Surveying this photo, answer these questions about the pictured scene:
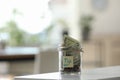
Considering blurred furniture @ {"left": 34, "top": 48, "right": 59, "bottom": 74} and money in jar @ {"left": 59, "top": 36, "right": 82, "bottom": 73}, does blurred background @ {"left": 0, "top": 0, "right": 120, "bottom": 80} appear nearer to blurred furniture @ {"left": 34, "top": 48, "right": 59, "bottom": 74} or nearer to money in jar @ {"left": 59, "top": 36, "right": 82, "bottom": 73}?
blurred furniture @ {"left": 34, "top": 48, "right": 59, "bottom": 74}

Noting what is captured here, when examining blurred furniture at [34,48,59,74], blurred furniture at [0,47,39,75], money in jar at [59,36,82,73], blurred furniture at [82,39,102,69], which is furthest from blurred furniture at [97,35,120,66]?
money in jar at [59,36,82,73]

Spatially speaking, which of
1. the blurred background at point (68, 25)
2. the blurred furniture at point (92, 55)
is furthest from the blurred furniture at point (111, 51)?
the blurred furniture at point (92, 55)

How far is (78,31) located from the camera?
258 inches

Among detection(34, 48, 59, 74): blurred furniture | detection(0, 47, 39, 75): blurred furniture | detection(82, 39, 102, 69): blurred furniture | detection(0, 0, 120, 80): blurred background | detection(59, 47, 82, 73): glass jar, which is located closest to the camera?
detection(59, 47, 82, 73): glass jar

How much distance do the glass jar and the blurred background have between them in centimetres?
440

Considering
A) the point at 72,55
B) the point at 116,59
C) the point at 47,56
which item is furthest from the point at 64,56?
the point at 116,59

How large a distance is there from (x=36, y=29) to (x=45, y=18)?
31cm

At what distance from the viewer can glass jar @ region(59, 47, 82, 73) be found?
49.0 inches

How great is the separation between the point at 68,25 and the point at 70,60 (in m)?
5.51

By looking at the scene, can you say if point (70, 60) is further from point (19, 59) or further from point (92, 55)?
point (92, 55)

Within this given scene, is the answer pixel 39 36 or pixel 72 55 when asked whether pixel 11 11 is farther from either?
pixel 72 55

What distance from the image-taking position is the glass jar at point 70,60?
1.24m

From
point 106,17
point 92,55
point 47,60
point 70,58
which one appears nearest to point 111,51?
point 92,55

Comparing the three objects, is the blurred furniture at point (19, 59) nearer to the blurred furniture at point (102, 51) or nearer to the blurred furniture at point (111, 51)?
the blurred furniture at point (102, 51)
